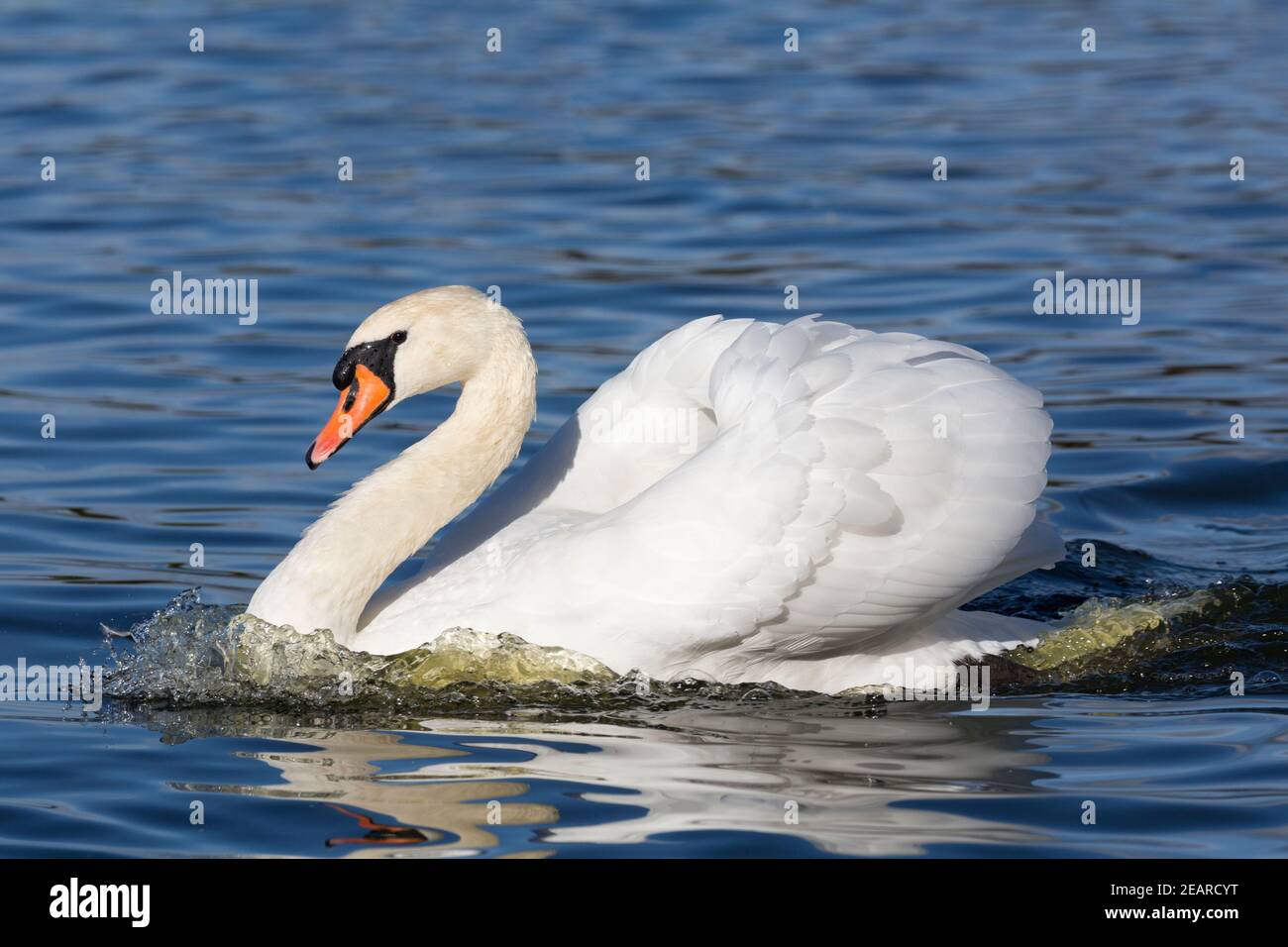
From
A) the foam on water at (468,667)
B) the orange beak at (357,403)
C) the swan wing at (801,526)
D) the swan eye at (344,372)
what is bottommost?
the foam on water at (468,667)

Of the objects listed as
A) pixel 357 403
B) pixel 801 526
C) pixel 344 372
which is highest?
pixel 344 372

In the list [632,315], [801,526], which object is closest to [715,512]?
[801,526]

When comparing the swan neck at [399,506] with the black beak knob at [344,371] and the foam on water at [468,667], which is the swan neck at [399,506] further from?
the black beak knob at [344,371]

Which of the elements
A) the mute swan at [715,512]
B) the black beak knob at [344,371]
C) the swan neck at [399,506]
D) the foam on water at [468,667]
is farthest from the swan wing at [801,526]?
the black beak knob at [344,371]

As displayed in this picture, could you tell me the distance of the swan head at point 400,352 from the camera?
695cm

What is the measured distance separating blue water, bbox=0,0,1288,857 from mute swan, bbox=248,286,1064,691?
319 millimetres

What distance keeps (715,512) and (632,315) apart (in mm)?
5785

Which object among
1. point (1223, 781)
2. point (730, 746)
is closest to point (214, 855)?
point (730, 746)

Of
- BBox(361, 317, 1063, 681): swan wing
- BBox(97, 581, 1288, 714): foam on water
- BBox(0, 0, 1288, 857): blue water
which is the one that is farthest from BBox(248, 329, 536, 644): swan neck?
BBox(0, 0, 1288, 857): blue water

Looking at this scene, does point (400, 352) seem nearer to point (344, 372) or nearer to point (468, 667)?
point (344, 372)

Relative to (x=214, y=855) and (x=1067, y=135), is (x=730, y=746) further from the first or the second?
(x=1067, y=135)

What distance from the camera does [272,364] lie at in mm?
11109

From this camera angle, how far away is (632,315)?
11938 mm

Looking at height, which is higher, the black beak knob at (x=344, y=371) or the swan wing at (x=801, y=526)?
the black beak knob at (x=344, y=371)
